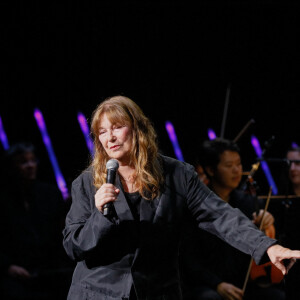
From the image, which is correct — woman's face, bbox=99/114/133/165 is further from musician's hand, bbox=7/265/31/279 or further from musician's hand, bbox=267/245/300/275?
musician's hand, bbox=7/265/31/279

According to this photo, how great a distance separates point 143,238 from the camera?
199cm

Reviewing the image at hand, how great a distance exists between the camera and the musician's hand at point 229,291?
3.22 meters

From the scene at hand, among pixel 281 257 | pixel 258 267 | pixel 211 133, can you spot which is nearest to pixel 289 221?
pixel 258 267

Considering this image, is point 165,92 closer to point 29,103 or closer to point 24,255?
point 29,103

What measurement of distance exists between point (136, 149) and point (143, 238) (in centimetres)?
42

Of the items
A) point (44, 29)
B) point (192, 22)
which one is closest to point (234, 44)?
point (192, 22)

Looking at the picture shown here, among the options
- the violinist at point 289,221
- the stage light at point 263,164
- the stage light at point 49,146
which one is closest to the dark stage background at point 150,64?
the stage light at point 49,146

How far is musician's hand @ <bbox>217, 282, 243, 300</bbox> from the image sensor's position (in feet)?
10.6

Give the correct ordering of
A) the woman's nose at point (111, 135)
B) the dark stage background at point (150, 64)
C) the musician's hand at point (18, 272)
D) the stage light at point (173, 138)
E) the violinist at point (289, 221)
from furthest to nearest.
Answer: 1. the stage light at point (173, 138)
2. the dark stage background at point (150, 64)
3. the musician's hand at point (18, 272)
4. the violinist at point (289, 221)
5. the woman's nose at point (111, 135)

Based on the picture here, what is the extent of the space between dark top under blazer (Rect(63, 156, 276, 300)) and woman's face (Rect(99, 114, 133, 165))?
142mm

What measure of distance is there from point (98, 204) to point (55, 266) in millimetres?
2331

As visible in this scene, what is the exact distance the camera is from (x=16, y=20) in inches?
193

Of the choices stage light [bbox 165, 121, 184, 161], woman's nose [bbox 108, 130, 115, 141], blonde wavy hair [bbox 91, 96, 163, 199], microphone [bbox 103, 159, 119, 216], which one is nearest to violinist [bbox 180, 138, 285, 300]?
blonde wavy hair [bbox 91, 96, 163, 199]

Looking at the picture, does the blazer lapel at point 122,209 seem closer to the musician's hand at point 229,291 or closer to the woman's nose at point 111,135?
the woman's nose at point 111,135
